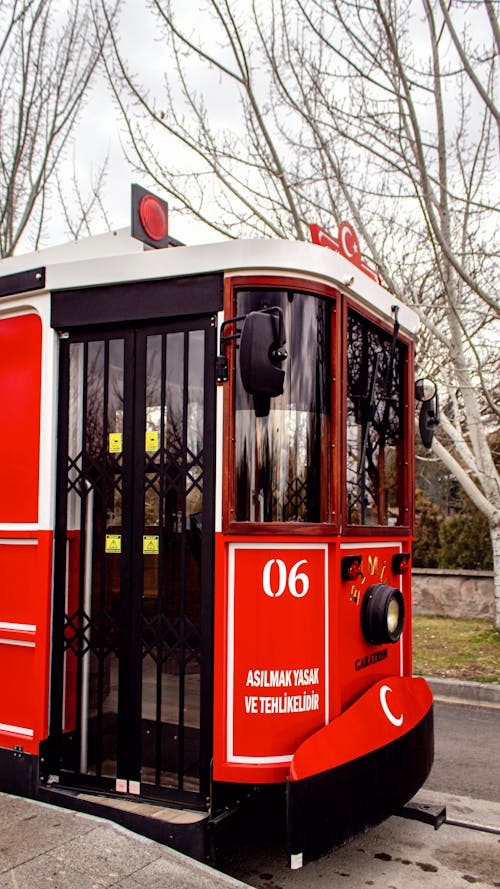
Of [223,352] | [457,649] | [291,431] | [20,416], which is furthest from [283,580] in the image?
Answer: [457,649]

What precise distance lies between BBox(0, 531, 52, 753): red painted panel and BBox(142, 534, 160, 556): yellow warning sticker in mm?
517

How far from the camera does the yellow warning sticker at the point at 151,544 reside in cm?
373

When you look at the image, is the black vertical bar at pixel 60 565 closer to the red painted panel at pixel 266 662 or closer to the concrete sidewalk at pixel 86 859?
the concrete sidewalk at pixel 86 859

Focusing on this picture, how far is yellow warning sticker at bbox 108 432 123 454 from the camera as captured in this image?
3.86 meters

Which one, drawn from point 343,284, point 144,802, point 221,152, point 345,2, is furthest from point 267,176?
point 144,802

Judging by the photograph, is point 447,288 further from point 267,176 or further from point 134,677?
point 134,677

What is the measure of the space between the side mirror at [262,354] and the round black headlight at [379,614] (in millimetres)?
1197

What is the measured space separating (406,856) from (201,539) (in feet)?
6.36

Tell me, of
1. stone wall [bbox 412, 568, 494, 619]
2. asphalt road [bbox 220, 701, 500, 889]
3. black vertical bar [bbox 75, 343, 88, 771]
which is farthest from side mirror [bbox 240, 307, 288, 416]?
stone wall [bbox 412, 568, 494, 619]

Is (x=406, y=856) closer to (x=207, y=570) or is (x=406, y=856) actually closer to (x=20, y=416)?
(x=207, y=570)

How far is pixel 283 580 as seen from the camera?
11.4 feet

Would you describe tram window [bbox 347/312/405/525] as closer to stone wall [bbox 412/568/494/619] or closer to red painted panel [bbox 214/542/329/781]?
red painted panel [bbox 214/542/329/781]

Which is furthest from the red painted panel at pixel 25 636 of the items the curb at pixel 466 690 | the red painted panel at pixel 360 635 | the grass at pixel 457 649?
the grass at pixel 457 649

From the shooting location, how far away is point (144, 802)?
3.64 metres
